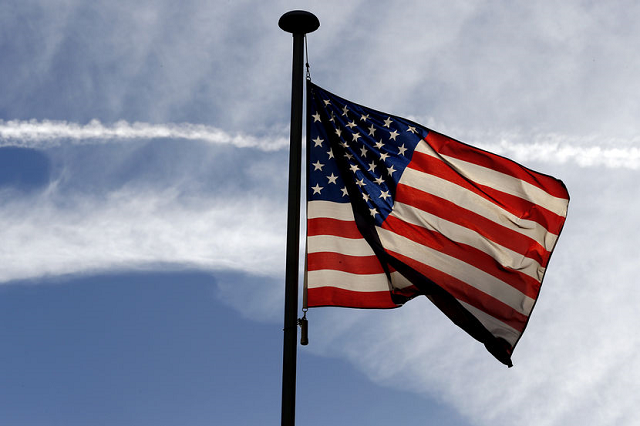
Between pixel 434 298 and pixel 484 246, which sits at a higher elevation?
pixel 484 246

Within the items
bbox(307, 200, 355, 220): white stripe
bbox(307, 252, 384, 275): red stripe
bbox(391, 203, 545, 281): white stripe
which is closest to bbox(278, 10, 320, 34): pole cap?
bbox(307, 200, 355, 220): white stripe

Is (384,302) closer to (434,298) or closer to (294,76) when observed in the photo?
(434,298)

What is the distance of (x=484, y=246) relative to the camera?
32.8ft

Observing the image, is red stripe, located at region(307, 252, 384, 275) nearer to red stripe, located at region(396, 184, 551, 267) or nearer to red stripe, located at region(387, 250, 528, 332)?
red stripe, located at region(387, 250, 528, 332)

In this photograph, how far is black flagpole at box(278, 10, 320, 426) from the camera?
793 centimetres

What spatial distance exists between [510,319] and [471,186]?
1.92 m

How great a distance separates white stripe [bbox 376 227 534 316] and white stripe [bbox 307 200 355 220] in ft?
1.57

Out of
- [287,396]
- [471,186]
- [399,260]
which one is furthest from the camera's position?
[471,186]

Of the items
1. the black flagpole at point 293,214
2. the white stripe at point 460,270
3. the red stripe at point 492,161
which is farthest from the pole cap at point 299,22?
the white stripe at point 460,270

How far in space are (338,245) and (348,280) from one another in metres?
Answer: 0.48

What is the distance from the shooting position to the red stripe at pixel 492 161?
10.4 meters

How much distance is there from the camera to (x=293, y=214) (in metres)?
8.52

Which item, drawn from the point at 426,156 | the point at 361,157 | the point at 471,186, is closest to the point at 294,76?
the point at 361,157

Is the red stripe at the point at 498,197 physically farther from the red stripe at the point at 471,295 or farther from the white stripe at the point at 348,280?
the white stripe at the point at 348,280
